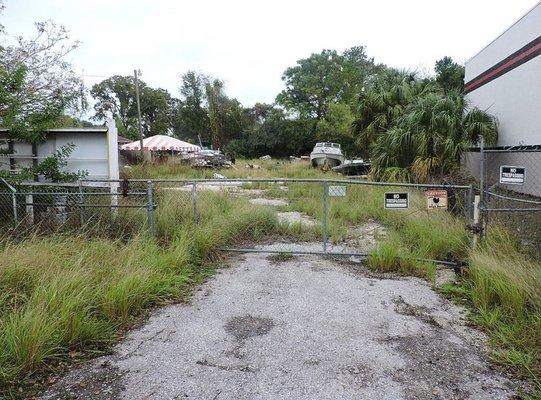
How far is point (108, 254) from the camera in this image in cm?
491

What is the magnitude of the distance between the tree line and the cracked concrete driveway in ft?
19.8

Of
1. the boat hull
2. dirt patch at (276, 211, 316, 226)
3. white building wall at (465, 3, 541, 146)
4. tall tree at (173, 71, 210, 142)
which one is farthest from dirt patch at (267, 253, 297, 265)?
tall tree at (173, 71, 210, 142)

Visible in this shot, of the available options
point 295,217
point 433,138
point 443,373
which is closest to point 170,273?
point 443,373

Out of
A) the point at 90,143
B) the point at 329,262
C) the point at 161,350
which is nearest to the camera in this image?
the point at 161,350

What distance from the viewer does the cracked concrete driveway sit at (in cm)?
284

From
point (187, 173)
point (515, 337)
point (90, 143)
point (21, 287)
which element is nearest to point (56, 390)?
point (21, 287)

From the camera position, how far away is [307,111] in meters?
40.8

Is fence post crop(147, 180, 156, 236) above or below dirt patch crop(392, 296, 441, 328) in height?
above

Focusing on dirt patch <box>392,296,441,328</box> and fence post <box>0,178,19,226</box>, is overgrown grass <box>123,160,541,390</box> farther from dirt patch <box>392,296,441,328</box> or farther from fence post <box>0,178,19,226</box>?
fence post <box>0,178,19,226</box>

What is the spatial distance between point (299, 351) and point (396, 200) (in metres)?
3.24

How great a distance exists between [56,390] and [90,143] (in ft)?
21.0

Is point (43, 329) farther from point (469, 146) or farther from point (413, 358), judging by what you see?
point (469, 146)

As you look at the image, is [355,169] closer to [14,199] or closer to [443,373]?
[14,199]

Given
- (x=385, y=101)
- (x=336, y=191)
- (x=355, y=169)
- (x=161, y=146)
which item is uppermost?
(x=385, y=101)
